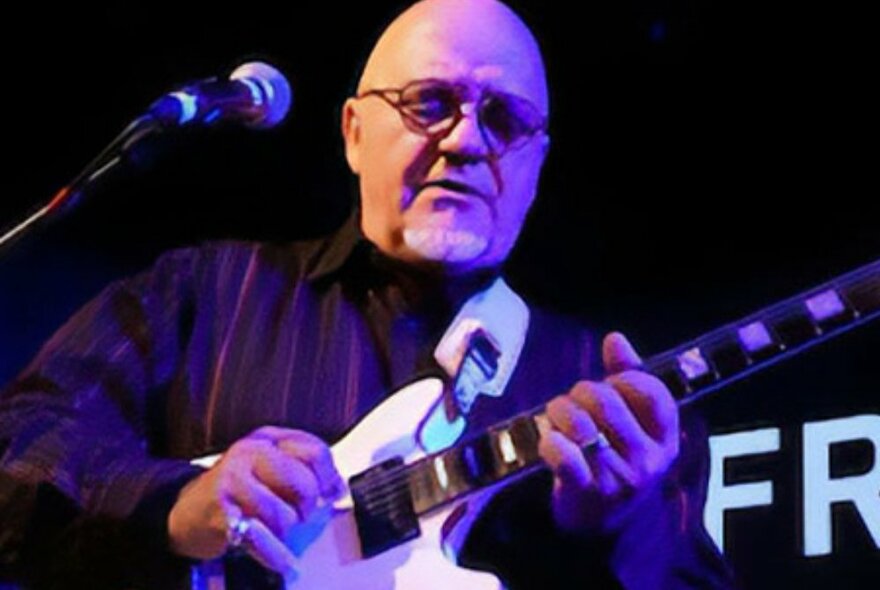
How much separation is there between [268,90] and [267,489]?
0.49 metres

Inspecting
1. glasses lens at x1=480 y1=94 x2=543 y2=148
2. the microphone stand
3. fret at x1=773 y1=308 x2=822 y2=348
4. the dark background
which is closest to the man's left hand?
fret at x1=773 y1=308 x2=822 y2=348

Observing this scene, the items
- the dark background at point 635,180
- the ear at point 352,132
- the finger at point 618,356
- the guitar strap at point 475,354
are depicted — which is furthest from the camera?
the dark background at point 635,180

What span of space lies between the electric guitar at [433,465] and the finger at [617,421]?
0.14 meters

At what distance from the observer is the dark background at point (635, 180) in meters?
2.67

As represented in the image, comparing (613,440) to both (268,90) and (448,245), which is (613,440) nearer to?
(448,245)

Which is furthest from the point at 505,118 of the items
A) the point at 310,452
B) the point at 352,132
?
the point at 310,452

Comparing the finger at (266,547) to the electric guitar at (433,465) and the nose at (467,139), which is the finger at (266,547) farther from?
the nose at (467,139)

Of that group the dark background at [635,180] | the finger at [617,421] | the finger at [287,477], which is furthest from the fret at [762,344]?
the dark background at [635,180]

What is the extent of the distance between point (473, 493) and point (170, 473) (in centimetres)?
36

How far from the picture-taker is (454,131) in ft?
7.16

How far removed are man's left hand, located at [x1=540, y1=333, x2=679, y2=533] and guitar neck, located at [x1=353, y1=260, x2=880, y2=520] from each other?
117 mm

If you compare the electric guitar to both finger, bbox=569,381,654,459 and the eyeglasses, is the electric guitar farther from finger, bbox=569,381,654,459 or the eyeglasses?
the eyeglasses

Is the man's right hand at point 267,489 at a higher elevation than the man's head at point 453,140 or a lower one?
lower

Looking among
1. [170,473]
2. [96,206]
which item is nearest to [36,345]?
[96,206]
